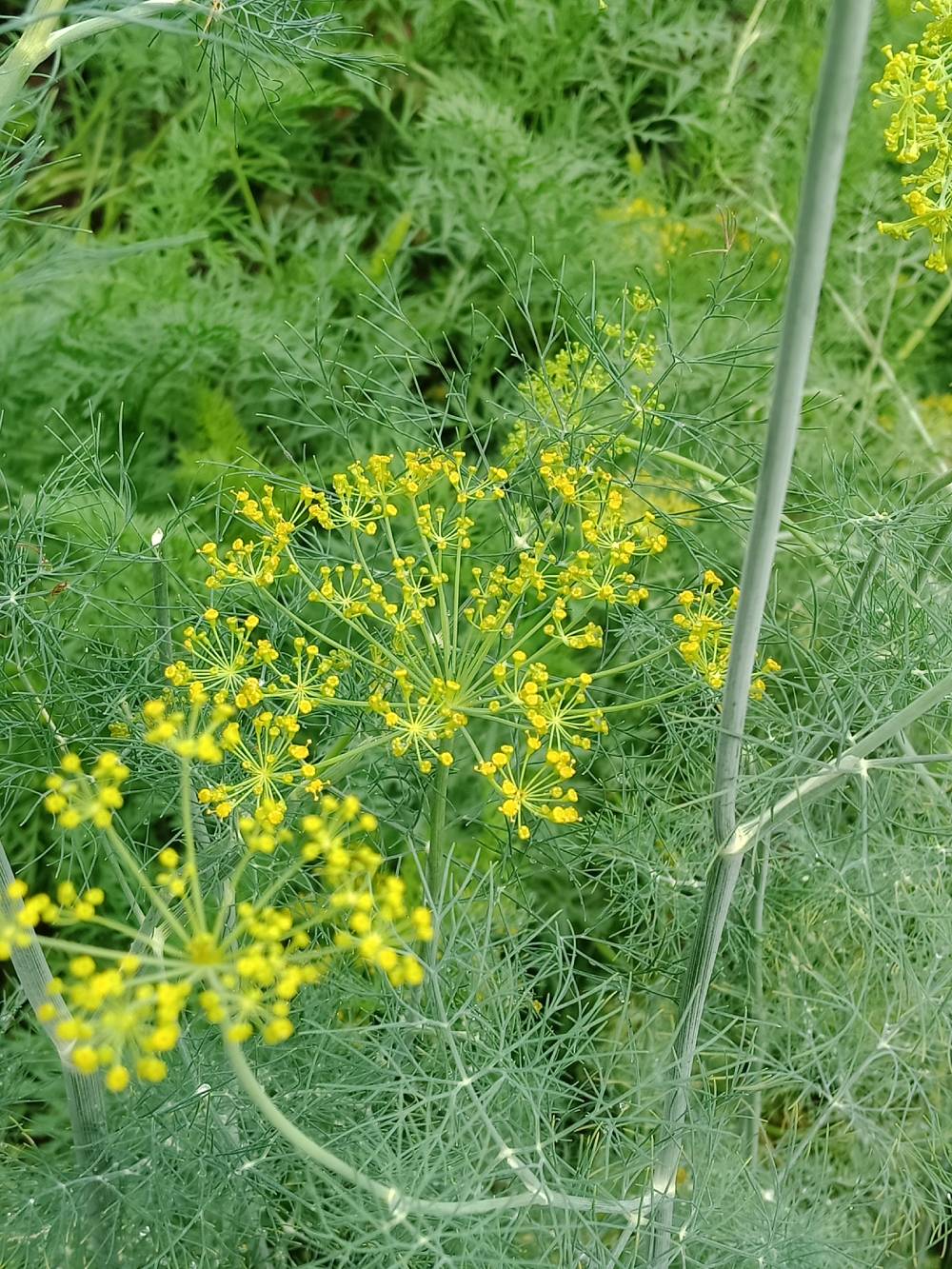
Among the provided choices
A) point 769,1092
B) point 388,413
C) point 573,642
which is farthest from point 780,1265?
point 388,413

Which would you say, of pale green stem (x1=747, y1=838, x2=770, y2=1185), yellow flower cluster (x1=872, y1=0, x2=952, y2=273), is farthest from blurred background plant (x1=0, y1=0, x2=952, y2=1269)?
yellow flower cluster (x1=872, y1=0, x2=952, y2=273)

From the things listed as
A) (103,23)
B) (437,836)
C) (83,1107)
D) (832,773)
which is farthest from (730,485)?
(83,1107)

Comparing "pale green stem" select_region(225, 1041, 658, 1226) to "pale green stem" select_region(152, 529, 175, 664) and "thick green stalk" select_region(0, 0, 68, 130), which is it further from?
"thick green stalk" select_region(0, 0, 68, 130)

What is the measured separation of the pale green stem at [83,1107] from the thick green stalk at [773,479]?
475 millimetres

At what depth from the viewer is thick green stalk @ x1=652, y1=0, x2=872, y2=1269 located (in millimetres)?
502

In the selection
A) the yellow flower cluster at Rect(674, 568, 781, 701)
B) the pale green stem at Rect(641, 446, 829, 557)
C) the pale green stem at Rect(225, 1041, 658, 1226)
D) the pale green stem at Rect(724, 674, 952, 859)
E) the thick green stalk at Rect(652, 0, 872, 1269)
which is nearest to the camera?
the thick green stalk at Rect(652, 0, 872, 1269)

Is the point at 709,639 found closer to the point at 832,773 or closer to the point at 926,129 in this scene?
the point at 832,773

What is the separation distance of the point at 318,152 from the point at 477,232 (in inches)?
17.1

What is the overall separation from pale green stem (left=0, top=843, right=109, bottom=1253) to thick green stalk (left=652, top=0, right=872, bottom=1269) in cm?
47

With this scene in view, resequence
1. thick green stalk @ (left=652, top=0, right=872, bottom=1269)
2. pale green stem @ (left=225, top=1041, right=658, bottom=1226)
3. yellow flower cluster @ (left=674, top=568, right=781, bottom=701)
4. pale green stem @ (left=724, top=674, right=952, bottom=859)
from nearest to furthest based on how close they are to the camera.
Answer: thick green stalk @ (left=652, top=0, right=872, bottom=1269) < pale green stem @ (left=225, top=1041, right=658, bottom=1226) < pale green stem @ (left=724, top=674, right=952, bottom=859) < yellow flower cluster @ (left=674, top=568, right=781, bottom=701)

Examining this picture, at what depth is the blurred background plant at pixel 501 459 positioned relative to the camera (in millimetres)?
996

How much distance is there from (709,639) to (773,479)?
396mm

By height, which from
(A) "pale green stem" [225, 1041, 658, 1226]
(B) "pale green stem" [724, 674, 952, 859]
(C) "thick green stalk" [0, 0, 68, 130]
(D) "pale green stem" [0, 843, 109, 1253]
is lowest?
(D) "pale green stem" [0, 843, 109, 1253]

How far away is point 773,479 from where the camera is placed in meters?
0.63
